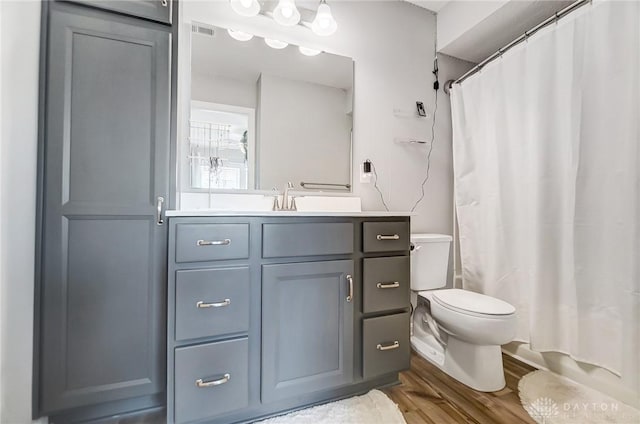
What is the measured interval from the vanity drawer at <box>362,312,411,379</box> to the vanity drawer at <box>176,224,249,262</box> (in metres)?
0.68

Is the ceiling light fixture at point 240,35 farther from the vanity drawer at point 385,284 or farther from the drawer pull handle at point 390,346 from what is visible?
the drawer pull handle at point 390,346

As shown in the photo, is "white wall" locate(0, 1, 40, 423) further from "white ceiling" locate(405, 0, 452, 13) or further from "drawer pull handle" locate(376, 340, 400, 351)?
"white ceiling" locate(405, 0, 452, 13)

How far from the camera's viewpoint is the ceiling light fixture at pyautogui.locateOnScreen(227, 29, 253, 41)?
1.63 meters

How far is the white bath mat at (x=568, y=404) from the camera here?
1.24 metres

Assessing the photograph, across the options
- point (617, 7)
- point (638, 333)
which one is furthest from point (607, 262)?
point (617, 7)

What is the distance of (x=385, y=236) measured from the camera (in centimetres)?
138

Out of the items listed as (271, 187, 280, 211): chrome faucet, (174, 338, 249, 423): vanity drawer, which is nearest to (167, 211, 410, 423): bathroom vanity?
(174, 338, 249, 423): vanity drawer

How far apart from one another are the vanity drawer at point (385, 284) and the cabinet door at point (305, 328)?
9 cm

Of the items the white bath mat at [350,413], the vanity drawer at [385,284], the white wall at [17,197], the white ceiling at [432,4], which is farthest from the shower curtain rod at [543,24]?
the white wall at [17,197]

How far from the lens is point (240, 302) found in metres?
1.13

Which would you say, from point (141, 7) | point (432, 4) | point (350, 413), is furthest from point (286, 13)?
point (350, 413)

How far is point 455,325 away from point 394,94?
1.55 meters

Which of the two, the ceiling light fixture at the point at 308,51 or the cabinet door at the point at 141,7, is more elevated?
the ceiling light fixture at the point at 308,51

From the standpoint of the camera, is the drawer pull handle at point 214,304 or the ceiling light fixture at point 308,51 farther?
the ceiling light fixture at point 308,51
